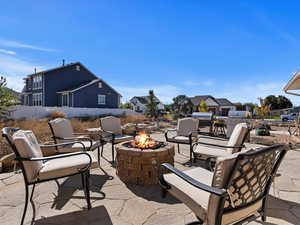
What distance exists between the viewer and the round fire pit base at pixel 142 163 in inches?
106

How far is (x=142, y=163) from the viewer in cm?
272

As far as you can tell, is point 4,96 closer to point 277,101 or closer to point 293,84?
point 293,84

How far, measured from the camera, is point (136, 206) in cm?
217

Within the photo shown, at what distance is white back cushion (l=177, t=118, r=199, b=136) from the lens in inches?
188

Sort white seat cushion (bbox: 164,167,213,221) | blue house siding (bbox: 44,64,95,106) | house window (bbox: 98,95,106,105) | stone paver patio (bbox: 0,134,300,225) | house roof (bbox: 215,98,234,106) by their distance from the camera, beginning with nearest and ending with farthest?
1. white seat cushion (bbox: 164,167,213,221)
2. stone paver patio (bbox: 0,134,300,225)
3. blue house siding (bbox: 44,64,95,106)
4. house window (bbox: 98,95,106,105)
5. house roof (bbox: 215,98,234,106)

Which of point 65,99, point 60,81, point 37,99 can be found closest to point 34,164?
point 65,99

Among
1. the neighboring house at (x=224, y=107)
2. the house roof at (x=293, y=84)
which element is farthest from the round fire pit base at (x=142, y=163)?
the neighboring house at (x=224, y=107)

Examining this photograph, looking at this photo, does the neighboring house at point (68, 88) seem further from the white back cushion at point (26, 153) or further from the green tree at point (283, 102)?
the green tree at point (283, 102)

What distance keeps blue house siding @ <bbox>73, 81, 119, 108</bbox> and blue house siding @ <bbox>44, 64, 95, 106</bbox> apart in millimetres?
1698

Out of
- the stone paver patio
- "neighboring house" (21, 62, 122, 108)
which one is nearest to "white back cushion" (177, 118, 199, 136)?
the stone paver patio

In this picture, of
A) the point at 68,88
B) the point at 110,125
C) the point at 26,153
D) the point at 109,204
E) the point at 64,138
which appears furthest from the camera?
the point at 68,88

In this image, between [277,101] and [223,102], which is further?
[223,102]

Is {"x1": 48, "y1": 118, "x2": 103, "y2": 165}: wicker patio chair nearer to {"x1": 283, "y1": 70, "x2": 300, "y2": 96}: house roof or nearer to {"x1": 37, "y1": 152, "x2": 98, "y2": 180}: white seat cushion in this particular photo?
{"x1": 37, "y1": 152, "x2": 98, "y2": 180}: white seat cushion

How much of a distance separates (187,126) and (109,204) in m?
3.17
